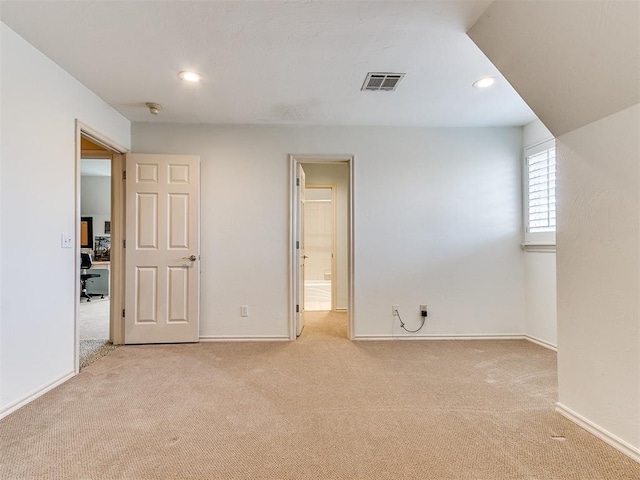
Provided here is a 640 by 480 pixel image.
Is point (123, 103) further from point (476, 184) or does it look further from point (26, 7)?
point (476, 184)

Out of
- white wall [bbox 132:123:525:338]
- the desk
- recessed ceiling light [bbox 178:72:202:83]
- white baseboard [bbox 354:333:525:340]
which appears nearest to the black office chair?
the desk

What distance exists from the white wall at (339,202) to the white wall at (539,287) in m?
2.38

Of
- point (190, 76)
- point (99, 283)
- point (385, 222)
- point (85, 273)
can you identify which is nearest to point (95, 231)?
point (85, 273)

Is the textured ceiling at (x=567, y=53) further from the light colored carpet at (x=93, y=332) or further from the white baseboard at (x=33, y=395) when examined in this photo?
the light colored carpet at (x=93, y=332)

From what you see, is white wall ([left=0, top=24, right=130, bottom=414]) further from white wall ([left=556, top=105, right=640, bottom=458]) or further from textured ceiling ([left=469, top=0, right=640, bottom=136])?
white wall ([left=556, top=105, right=640, bottom=458])

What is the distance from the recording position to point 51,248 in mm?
2332

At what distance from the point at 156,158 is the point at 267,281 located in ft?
Result: 5.63

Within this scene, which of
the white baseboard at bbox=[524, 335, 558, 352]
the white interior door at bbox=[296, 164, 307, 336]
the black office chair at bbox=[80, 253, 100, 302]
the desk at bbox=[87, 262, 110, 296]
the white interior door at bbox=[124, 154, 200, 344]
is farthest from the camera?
the desk at bbox=[87, 262, 110, 296]

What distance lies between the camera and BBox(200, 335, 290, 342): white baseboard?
3.46 m

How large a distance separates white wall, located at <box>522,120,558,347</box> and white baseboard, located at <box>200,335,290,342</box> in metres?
2.62

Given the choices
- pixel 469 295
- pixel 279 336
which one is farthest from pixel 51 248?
pixel 469 295

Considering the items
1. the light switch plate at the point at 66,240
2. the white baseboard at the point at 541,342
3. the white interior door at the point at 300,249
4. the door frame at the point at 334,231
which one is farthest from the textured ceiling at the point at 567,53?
the door frame at the point at 334,231

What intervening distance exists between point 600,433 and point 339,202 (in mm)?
3914

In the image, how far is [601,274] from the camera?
1.71 meters
